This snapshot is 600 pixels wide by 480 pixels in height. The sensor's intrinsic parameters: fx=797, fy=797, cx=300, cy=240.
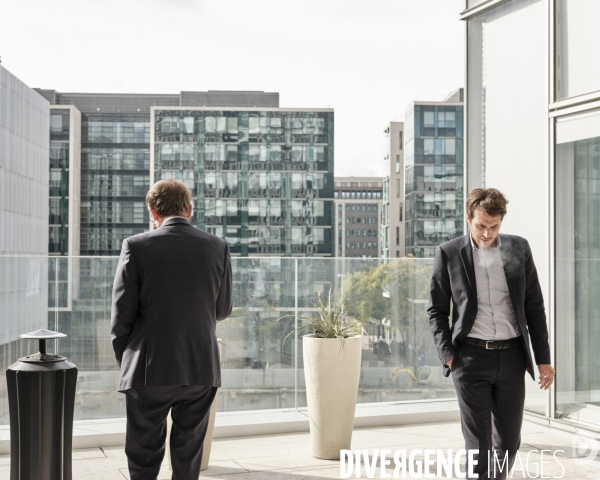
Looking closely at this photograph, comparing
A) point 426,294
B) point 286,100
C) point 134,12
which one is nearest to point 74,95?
point 134,12

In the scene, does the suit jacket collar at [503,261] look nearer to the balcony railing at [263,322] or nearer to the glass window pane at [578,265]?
the glass window pane at [578,265]

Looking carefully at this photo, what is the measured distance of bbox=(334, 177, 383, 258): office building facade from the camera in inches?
5561

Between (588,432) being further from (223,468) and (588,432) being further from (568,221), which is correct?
(223,468)

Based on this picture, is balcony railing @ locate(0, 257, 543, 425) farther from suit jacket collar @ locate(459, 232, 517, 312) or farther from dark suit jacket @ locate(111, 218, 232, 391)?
suit jacket collar @ locate(459, 232, 517, 312)

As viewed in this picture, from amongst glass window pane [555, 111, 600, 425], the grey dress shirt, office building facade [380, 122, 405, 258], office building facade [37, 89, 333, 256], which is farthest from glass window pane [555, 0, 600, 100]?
office building facade [380, 122, 405, 258]

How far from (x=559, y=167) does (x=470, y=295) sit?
2545 mm

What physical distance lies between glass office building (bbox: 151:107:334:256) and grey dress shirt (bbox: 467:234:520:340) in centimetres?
9191

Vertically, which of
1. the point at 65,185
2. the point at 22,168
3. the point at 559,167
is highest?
the point at 65,185

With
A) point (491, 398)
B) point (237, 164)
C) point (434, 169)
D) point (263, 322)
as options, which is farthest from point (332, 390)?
point (434, 169)

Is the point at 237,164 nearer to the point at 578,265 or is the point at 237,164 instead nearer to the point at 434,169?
the point at 434,169

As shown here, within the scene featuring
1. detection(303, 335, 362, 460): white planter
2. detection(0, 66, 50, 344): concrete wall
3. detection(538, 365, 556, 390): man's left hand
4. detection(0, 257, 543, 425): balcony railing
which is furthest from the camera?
detection(0, 66, 50, 344): concrete wall

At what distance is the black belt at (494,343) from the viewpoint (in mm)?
3357

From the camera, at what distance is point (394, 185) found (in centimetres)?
10594

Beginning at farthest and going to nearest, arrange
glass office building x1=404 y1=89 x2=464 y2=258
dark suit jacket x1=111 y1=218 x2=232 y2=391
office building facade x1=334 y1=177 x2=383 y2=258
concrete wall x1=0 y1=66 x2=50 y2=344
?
1. office building facade x1=334 y1=177 x2=383 y2=258
2. glass office building x1=404 y1=89 x2=464 y2=258
3. concrete wall x1=0 y1=66 x2=50 y2=344
4. dark suit jacket x1=111 y1=218 x2=232 y2=391
